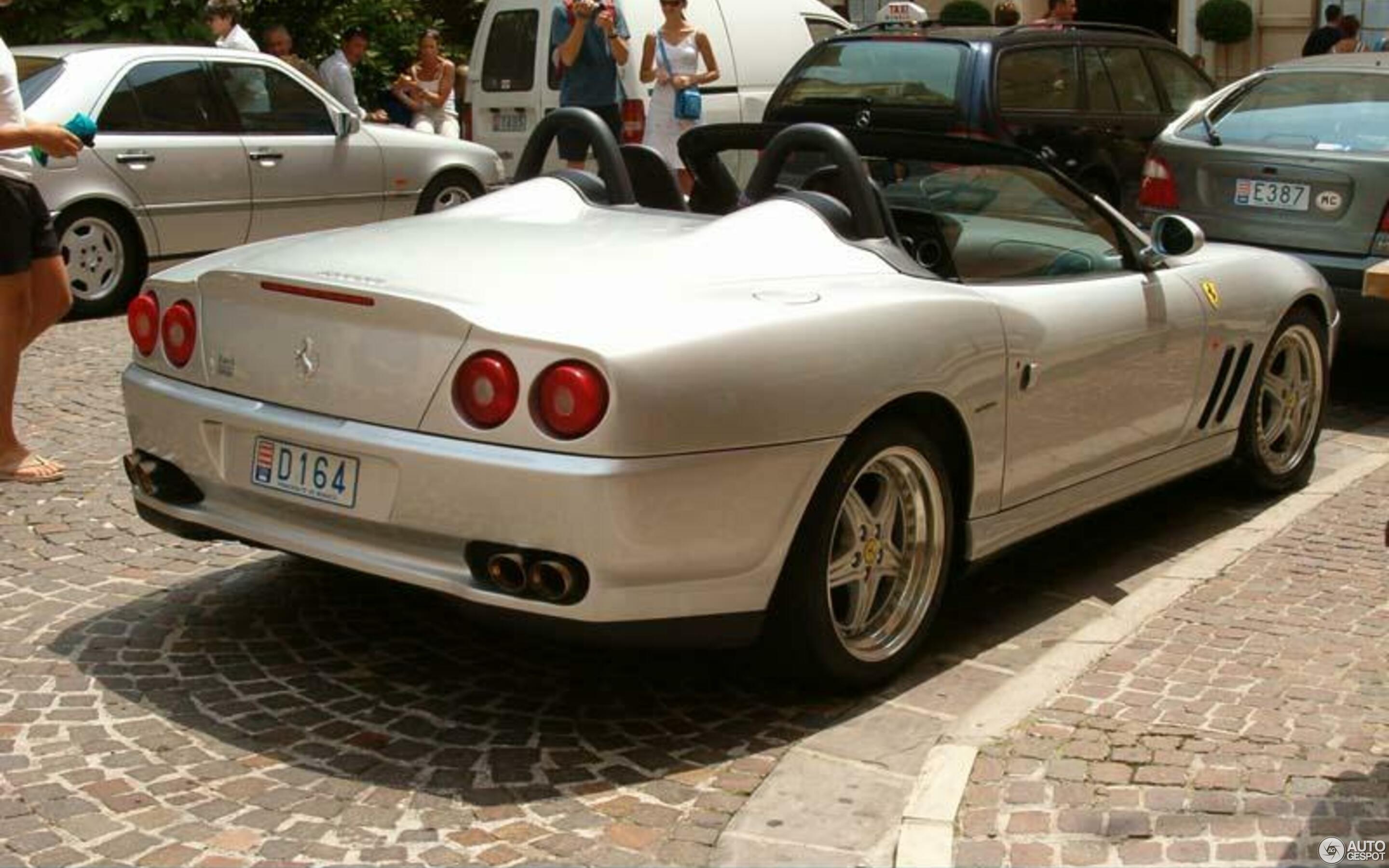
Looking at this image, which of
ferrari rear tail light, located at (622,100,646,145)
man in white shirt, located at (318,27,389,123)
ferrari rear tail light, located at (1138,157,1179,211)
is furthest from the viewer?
man in white shirt, located at (318,27,389,123)

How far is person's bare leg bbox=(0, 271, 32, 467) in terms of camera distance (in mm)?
6855

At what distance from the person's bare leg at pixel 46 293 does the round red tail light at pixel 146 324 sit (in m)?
2.12

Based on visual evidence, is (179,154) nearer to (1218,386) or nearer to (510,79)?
(510,79)

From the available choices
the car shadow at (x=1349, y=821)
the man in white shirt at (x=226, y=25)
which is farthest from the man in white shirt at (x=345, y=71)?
the car shadow at (x=1349, y=821)

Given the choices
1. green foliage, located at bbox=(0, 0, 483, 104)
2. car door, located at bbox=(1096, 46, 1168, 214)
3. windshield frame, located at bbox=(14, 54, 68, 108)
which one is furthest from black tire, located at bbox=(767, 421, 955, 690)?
green foliage, located at bbox=(0, 0, 483, 104)

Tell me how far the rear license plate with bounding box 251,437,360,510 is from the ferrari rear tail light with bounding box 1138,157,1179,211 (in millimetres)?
5886

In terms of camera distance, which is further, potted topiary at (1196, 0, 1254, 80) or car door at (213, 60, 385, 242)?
potted topiary at (1196, 0, 1254, 80)

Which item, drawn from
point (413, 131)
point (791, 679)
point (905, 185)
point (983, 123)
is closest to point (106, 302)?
point (413, 131)

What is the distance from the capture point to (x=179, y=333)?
15.9 feet

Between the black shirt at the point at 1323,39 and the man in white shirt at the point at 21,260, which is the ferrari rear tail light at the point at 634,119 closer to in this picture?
the man in white shirt at the point at 21,260

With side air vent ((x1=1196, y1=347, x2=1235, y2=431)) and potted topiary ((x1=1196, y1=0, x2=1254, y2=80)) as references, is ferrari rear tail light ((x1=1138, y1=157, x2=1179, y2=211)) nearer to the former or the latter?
side air vent ((x1=1196, y1=347, x2=1235, y2=431))

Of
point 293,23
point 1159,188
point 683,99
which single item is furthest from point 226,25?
point 1159,188

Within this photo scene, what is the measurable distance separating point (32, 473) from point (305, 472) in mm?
2788

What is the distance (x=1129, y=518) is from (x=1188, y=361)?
846 mm
